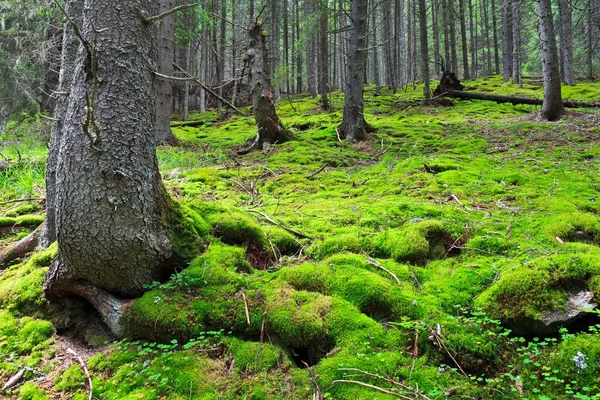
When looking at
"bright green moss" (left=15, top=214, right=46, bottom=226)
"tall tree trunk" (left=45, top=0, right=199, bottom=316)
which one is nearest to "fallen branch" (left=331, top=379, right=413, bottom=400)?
"tall tree trunk" (left=45, top=0, right=199, bottom=316)

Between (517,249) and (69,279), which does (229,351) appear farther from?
(517,249)

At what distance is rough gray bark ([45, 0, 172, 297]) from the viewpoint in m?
2.38

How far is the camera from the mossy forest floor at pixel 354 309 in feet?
6.59

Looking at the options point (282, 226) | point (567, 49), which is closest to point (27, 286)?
point (282, 226)

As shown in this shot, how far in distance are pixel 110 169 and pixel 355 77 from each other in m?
7.22

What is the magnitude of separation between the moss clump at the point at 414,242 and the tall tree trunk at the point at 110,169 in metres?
1.91

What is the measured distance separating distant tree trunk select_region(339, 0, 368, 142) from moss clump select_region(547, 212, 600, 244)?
5789 mm

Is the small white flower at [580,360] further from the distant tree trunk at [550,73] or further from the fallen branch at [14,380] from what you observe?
the distant tree trunk at [550,73]

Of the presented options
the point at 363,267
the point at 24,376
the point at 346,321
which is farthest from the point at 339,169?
the point at 24,376

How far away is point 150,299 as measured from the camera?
8.03 ft

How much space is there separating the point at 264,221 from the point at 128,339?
1749 millimetres

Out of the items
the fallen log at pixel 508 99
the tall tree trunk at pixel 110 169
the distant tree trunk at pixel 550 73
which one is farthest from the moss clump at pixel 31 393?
the fallen log at pixel 508 99

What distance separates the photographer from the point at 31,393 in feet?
6.83

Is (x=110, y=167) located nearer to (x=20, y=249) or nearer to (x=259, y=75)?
(x=20, y=249)
